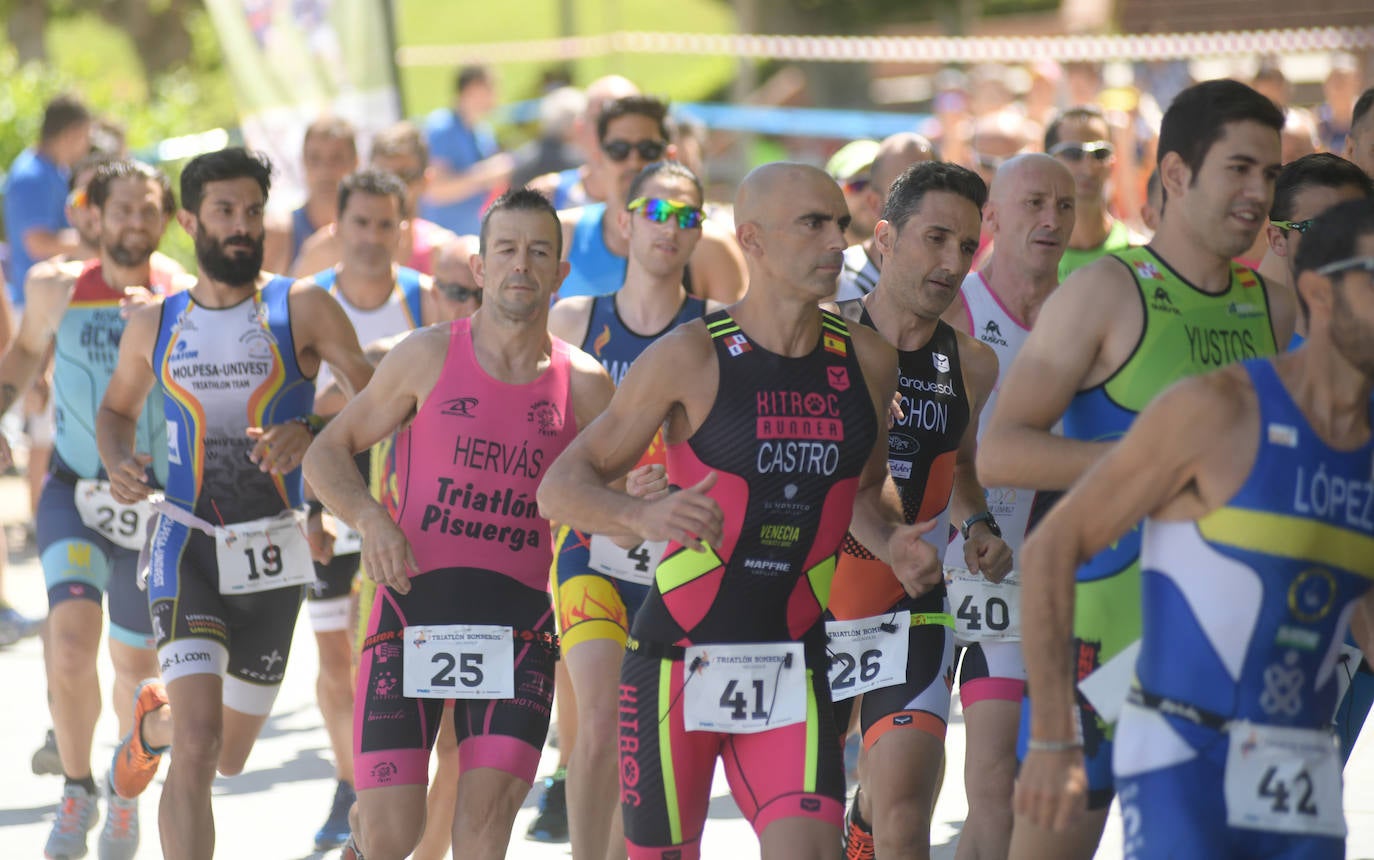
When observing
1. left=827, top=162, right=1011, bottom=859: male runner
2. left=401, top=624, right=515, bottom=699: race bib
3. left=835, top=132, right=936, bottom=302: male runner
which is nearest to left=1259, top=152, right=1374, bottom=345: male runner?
left=827, top=162, right=1011, bottom=859: male runner

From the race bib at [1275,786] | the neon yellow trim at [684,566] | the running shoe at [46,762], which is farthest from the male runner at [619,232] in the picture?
the race bib at [1275,786]

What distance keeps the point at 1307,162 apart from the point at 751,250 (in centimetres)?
185

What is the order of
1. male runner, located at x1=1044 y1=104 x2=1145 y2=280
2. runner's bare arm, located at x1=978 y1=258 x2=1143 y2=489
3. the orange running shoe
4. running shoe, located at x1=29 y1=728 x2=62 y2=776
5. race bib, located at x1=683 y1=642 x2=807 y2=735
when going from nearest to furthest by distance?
runner's bare arm, located at x1=978 y1=258 x2=1143 y2=489 < race bib, located at x1=683 y1=642 x2=807 y2=735 < the orange running shoe < male runner, located at x1=1044 y1=104 x2=1145 y2=280 < running shoe, located at x1=29 y1=728 x2=62 y2=776

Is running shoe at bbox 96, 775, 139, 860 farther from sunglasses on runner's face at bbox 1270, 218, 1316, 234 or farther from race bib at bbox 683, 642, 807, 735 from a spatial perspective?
sunglasses on runner's face at bbox 1270, 218, 1316, 234

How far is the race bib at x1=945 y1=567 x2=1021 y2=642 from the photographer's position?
5.04m

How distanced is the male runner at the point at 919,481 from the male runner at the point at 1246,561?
145 centimetres

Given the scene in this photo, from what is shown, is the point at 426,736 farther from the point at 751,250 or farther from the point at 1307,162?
the point at 1307,162

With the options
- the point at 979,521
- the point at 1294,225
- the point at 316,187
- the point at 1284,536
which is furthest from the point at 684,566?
the point at 316,187

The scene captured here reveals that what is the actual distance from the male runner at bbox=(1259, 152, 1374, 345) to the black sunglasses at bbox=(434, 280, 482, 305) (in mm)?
3008

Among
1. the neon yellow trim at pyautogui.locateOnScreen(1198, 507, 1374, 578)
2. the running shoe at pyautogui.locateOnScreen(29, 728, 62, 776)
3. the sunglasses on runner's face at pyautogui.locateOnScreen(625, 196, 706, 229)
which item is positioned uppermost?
the sunglasses on runner's face at pyautogui.locateOnScreen(625, 196, 706, 229)

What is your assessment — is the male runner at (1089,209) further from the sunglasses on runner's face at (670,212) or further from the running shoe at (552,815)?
the running shoe at (552,815)

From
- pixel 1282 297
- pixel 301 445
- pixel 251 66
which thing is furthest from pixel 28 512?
pixel 1282 297

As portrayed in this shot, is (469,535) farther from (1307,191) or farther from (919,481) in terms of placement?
(1307,191)

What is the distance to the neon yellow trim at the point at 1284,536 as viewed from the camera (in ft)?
10.5
